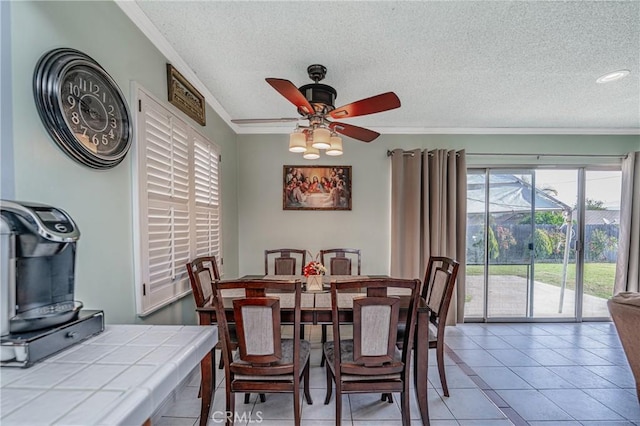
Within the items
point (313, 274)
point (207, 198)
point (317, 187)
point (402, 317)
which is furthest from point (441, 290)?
point (207, 198)

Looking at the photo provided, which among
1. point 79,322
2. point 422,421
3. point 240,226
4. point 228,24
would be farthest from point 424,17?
point 240,226

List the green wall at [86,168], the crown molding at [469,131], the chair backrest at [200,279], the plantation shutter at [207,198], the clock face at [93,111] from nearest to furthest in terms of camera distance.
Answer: the green wall at [86,168], the clock face at [93,111], the chair backrest at [200,279], the plantation shutter at [207,198], the crown molding at [469,131]

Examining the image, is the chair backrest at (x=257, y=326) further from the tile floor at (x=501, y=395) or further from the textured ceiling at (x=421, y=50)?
the textured ceiling at (x=421, y=50)

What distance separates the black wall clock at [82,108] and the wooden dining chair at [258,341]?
91 centimetres

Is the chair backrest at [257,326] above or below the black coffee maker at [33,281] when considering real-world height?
below

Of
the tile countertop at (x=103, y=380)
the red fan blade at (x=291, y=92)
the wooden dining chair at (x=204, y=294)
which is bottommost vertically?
the wooden dining chair at (x=204, y=294)

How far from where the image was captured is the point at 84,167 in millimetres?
1373

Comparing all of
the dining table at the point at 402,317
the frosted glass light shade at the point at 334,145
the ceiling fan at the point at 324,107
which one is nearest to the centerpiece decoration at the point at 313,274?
the dining table at the point at 402,317

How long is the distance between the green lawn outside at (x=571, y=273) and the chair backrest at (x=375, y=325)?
2696mm

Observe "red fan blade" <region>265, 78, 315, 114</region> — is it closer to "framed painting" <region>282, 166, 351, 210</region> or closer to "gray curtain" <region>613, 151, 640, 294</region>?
"framed painting" <region>282, 166, 351, 210</region>

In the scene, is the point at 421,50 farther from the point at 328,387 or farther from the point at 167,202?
the point at 328,387

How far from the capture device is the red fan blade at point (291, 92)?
1.60 metres

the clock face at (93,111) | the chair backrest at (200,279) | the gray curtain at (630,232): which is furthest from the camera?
the gray curtain at (630,232)

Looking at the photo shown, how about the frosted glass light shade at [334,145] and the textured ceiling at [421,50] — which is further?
the frosted glass light shade at [334,145]
